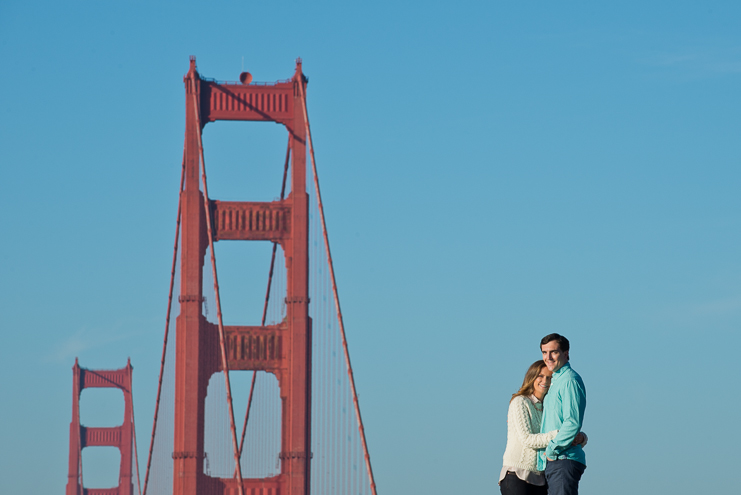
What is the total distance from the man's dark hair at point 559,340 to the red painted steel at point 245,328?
35.5 m

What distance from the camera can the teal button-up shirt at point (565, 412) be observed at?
26.3 ft

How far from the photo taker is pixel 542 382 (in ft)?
28.7

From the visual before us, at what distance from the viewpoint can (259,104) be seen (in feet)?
153

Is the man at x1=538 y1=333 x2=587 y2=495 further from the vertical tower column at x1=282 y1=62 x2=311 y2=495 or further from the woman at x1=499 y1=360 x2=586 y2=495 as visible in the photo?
the vertical tower column at x1=282 y1=62 x2=311 y2=495

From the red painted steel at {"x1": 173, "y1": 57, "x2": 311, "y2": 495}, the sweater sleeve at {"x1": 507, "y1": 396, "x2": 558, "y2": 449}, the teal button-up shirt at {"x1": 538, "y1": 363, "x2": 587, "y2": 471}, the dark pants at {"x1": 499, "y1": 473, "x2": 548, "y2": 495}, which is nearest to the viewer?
the teal button-up shirt at {"x1": 538, "y1": 363, "x2": 587, "y2": 471}

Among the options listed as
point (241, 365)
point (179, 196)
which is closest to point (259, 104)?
point (179, 196)

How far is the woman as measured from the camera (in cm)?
859

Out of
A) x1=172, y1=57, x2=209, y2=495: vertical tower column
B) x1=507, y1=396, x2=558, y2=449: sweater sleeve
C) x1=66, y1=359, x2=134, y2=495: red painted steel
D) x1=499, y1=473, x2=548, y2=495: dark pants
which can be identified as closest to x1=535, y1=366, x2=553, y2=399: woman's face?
x1=507, y1=396, x2=558, y2=449: sweater sleeve

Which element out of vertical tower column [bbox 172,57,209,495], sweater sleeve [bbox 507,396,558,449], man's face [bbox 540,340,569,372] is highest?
vertical tower column [bbox 172,57,209,495]

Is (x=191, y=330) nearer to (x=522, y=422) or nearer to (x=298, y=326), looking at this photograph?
(x=298, y=326)

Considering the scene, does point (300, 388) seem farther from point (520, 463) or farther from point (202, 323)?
point (520, 463)

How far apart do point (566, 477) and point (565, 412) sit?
425 mm

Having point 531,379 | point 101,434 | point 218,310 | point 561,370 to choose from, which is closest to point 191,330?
point 218,310

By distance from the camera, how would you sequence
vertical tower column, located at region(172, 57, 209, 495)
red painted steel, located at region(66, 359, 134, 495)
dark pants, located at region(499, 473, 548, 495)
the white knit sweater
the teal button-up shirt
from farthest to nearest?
red painted steel, located at region(66, 359, 134, 495) → vertical tower column, located at region(172, 57, 209, 495) → dark pants, located at region(499, 473, 548, 495) → the white knit sweater → the teal button-up shirt
